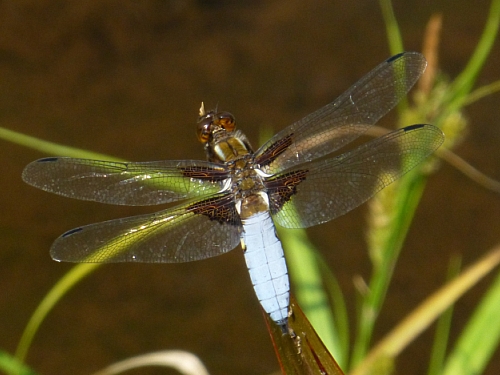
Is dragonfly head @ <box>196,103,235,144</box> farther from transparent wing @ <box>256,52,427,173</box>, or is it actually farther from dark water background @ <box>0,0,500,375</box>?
dark water background @ <box>0,0,500,375</box>

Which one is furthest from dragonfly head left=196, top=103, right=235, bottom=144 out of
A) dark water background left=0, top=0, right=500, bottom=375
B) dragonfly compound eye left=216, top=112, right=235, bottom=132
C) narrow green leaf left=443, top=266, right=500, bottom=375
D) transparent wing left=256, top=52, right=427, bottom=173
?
dark water background left=0, top=0, right=500, bottom=375

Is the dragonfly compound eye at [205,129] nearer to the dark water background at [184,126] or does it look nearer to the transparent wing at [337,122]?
the transparent wing at [337,122]

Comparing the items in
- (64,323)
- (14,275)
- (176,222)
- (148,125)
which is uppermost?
(148,125)

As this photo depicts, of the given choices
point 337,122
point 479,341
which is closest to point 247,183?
point 337,122

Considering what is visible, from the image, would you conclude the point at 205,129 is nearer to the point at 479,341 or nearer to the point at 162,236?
the point at 162,236

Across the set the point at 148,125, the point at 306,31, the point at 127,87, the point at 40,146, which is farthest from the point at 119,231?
the point at 306,31

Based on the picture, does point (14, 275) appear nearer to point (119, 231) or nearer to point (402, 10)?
point (119, 231)
